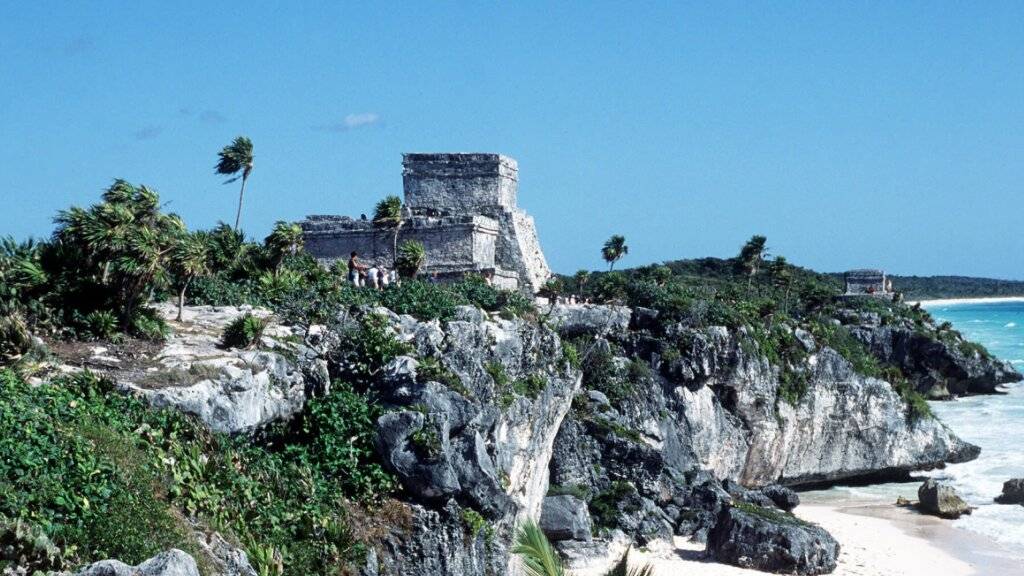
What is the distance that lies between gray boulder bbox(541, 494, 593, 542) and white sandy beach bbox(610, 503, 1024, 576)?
1.49 meters

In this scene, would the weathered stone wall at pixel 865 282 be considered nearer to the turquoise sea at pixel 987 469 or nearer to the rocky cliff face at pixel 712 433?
the turquoise sea at pixel 987 469

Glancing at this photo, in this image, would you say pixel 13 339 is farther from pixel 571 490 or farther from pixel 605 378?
pixel 605 378

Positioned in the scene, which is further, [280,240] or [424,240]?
[424,240]

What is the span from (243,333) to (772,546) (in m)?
14.9

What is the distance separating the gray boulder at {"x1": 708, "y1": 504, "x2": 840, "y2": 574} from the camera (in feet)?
90.5

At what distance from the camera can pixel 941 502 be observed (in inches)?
1391

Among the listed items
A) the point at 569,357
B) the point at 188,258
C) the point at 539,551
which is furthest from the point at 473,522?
the point at 569,357

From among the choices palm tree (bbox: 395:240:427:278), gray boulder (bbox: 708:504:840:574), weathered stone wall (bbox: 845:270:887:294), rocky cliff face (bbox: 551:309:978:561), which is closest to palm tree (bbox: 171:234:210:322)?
palm tree (bbox: 395:240:427:278)

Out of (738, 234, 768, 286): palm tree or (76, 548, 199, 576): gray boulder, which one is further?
(738, 234, 768, 286): palm tree

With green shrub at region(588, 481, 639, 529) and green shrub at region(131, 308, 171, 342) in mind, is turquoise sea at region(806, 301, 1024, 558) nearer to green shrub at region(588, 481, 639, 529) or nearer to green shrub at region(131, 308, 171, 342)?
green shrub at region(588, 481, 639, 529)

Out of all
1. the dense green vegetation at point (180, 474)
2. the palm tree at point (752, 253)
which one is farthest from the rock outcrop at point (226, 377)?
the palm tree at point (752, 253)

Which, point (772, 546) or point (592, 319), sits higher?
point (592, 319)

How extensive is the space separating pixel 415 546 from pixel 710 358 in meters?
20.5

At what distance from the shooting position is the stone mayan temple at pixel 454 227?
113 feet
